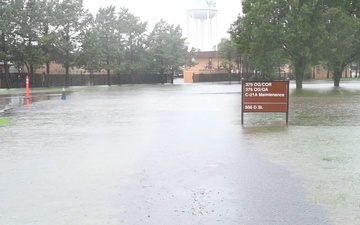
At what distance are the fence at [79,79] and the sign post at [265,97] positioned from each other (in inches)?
1749

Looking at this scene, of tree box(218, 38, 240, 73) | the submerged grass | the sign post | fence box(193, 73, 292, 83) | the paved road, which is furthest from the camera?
fence box(193, 73, 292, 83)

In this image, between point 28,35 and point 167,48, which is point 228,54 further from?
point 28,35

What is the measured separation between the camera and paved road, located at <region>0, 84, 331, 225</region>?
5.54 metres

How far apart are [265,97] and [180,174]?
24.3ft

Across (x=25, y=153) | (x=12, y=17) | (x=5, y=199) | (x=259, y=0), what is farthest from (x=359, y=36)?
(x=5, y=199)

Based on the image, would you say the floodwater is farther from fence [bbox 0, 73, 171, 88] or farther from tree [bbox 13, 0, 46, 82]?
fence [bbox 0, 73, 171, 88]

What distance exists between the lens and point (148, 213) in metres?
5.62

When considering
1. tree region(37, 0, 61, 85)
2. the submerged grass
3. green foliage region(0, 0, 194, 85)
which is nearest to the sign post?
the submerged grass

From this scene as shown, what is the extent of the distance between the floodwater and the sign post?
69cm

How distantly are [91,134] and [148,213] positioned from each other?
282 inches

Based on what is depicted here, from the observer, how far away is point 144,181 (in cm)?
716

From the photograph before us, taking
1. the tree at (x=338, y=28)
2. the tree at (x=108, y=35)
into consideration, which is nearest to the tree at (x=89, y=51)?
the tree at (x=108, y=35)

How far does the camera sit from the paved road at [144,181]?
5.54 metres

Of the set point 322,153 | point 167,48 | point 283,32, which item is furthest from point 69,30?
point 322,153
